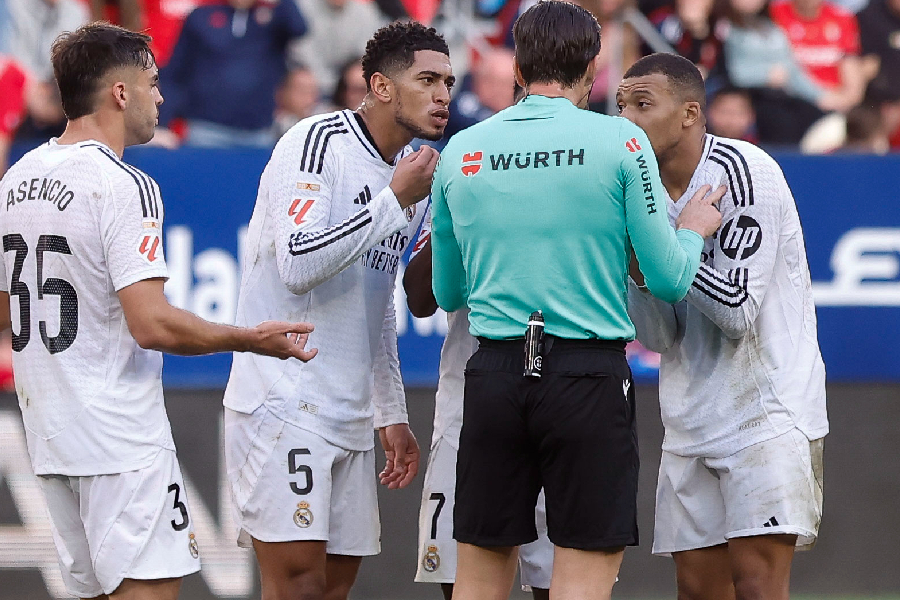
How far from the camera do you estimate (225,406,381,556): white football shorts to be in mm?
4457

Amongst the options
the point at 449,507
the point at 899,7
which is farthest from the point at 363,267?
the point at 899,7

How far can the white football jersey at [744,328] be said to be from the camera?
439 cm

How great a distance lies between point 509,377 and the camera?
3.81 metres

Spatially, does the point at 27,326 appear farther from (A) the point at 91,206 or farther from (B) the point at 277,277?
(B) the point at 277,277

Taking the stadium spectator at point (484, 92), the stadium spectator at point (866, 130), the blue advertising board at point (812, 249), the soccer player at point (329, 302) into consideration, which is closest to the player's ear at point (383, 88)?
the soccer player at point (329, 302)

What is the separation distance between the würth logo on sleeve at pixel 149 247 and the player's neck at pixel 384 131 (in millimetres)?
1038

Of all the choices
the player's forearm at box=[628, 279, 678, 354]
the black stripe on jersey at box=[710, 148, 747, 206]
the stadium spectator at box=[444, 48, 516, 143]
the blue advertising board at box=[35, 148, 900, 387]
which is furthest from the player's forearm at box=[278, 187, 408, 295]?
the stadium spectator at box=[444, 48, 516, 143]

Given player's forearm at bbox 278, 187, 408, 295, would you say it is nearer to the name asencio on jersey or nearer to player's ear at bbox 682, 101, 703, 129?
the name asencio on jersey

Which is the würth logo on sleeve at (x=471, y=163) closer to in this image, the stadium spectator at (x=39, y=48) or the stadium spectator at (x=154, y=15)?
the stadium spectator at (x=39, y=48)

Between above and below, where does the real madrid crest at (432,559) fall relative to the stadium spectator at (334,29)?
below

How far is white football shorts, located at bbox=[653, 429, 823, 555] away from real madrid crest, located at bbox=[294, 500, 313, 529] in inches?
53.5

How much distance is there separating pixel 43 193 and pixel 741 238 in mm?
2303

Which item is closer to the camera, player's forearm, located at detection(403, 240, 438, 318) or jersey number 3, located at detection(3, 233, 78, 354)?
jersey number 3, located at detection(3, 233, 78, 354)

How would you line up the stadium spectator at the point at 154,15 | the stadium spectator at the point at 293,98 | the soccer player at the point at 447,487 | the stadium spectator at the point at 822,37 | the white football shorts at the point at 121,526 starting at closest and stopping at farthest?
the white football shorts at the point at 121,526 < the soccer player at the point at 447,487 < the stadium spectator at the point at 293,98 < the stadium spectator at the point at 154,15 < the stadium spectator at the point at 822,37
